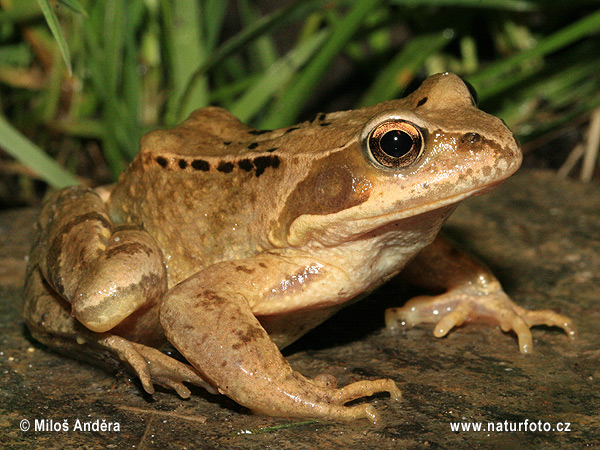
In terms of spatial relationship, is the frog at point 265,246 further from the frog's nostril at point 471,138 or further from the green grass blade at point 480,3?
the green grass blade at point 480,3

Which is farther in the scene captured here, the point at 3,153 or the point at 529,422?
the point at 3,153

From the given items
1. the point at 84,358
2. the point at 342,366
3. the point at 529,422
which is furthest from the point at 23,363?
the point at 529,422

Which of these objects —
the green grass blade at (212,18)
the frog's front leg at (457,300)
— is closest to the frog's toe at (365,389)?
the frog's front leg at (457,300)

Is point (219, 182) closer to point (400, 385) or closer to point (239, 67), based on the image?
point (400, 385)

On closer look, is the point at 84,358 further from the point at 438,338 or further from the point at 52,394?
the point at 438,338

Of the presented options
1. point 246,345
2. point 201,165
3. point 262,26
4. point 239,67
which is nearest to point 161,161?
point 201,165

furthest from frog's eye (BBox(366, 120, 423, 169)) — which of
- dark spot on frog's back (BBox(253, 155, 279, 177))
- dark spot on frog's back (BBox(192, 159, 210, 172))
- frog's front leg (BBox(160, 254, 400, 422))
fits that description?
dark spot on frog's back (BBox(192, 159, 210, 172))

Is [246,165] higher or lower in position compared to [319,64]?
lower
